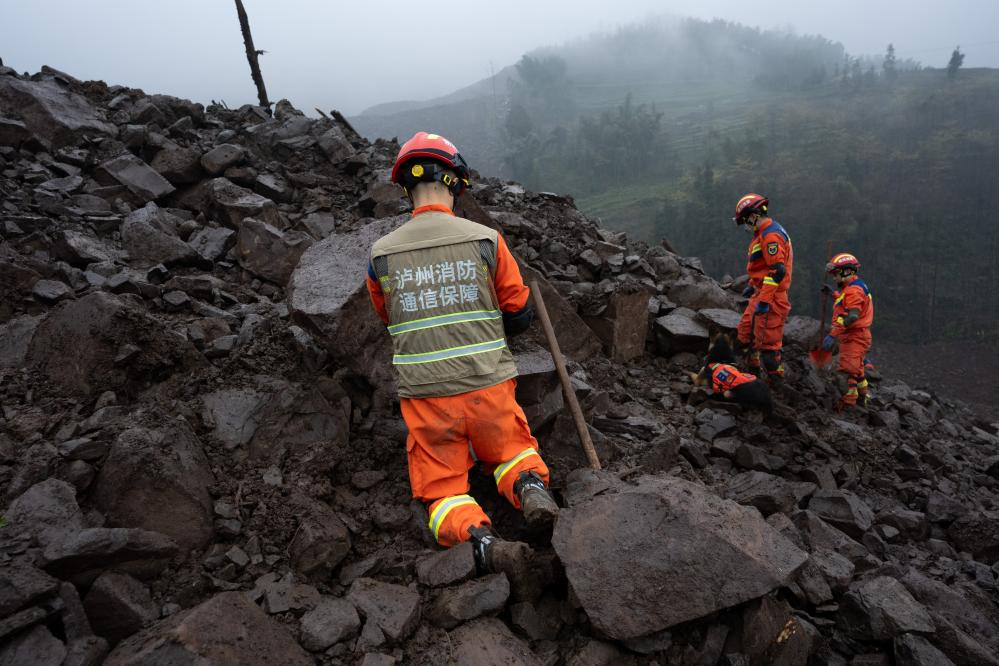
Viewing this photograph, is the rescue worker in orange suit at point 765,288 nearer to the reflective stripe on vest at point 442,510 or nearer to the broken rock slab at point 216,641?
the reflective stripe on vest at point 442,510

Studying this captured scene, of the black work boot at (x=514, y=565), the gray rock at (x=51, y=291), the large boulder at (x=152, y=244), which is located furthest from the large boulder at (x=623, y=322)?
→ the gray rock at (x=51, y=291)

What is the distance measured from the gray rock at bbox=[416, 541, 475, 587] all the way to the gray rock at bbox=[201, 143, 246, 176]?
6922mm

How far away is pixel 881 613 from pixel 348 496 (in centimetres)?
277

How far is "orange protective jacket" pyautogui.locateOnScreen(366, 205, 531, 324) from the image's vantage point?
10.1 ft

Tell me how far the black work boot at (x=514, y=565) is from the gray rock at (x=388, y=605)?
1.18ft

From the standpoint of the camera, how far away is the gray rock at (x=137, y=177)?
687 cm

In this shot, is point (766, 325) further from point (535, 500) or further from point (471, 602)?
point (471, 602)

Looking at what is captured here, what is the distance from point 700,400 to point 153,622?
17.3ft

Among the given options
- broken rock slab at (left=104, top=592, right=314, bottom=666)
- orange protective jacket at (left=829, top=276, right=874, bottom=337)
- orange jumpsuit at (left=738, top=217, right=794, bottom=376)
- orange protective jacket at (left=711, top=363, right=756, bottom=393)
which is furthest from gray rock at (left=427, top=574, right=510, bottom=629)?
orange protective jacket at (left=829, top=276, right=874, bottom=337)

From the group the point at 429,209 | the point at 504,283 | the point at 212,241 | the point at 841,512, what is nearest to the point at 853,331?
the point at 841,512

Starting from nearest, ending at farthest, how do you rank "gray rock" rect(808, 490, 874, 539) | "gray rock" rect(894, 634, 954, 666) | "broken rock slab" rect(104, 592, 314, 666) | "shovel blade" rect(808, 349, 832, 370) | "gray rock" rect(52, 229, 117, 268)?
"broken rock slab" rect(104, 592, 314, 666), "gray rock" rect(894, 634, 954, 666), "gray rock" rect(808, 490, 874, 539), "gray rock" rect(52, 229, 117, 268), "shovel blade" rect(808, 349, 832, 370)

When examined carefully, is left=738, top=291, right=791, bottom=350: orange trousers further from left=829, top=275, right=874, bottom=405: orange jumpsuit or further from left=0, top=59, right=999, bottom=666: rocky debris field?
left=829, top=275, right=874, bottom=405: orange jumpsuit

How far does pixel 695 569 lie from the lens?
2268 mm

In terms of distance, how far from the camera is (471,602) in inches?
93.4
